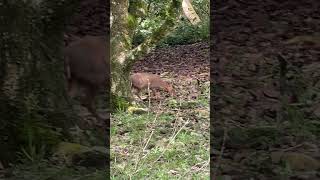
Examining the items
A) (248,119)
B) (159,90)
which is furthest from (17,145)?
(159,90)

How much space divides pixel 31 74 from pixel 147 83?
2.85 m

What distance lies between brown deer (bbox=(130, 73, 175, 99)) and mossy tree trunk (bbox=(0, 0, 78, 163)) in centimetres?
252

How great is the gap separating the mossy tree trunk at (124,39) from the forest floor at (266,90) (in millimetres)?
638

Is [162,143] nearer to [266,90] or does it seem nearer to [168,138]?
[168,138]

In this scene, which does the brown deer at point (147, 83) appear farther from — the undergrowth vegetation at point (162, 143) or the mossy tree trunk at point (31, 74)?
the mossy tree trunk at point (31, 74)

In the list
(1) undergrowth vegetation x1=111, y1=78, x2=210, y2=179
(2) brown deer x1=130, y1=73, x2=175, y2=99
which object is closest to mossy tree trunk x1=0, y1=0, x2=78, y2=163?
(1) undergrowth vegetation x1=111, y1=78, x2=210, y2=179

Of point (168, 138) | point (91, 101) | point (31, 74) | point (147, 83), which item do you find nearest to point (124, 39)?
point (147, 83)

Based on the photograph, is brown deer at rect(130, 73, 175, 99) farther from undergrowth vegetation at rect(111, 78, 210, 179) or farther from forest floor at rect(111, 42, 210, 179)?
undergrowth vegetation at rect(111, 78, 210, 179)

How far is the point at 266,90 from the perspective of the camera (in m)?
4.32

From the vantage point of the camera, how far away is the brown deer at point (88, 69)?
10.0 feet

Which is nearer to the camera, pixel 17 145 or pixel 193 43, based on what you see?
pixel 17 145

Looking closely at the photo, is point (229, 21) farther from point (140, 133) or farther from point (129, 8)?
point (140, 133)

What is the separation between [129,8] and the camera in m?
4.82

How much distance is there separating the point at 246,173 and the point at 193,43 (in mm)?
6170
